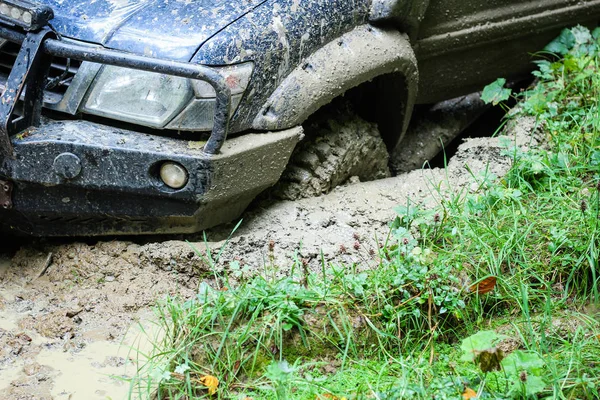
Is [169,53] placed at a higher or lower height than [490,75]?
higher

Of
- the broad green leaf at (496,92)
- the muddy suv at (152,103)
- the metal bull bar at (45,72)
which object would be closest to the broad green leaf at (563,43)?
the broad green leaf at (496,92)

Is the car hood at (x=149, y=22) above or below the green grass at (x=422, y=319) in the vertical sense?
above

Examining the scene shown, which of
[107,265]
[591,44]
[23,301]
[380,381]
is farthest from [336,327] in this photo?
[591,44]

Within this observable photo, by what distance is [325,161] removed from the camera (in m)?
3.76

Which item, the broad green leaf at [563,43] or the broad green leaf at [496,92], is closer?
the broad green leaf at [496,92]

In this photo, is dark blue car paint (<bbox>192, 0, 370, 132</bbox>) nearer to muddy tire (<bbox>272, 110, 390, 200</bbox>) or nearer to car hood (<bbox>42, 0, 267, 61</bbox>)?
car hood (<bbox>42, 0, 267, 61</bbox>)

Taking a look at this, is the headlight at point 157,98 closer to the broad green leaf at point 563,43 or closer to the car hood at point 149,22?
the car hood at point 149,22

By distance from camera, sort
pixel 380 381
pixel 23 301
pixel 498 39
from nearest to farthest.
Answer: pixel 380 381 < pixel 23 301 < pixel 498 39

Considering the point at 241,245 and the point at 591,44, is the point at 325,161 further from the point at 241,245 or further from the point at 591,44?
the point at 591,44

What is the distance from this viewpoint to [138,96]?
308 centimetres

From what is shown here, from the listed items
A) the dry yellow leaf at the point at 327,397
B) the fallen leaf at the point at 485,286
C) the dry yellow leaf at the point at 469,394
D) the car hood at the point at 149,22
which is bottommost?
the dry yellow leaf at the point at 327,397

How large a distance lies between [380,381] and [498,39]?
2463 mm

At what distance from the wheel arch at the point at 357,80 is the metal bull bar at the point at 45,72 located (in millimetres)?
331

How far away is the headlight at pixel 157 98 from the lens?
3.05 metres
